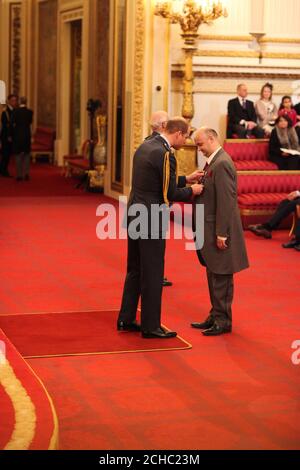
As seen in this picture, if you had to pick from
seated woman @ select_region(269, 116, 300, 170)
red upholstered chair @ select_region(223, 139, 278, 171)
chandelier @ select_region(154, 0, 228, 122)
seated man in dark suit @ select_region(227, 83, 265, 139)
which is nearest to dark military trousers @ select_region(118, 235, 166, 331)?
red upholstered chair @ select_region(223, 139, 278, 171)

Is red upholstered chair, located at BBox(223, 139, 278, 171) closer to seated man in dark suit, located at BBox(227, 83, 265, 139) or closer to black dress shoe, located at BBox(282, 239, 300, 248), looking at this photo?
seated man in dark suit, located at BBox(227, 83, 265, 139)

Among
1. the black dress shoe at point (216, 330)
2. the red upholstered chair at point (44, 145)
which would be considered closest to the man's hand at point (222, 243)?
the black dress shoe at point (216, 330)

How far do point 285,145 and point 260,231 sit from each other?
8.63ft

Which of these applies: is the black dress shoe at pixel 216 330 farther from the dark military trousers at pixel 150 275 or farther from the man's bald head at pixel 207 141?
the man's bald head at pixel 207 141

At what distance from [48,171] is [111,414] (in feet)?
53.3

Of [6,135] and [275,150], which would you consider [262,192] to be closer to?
[275,150]

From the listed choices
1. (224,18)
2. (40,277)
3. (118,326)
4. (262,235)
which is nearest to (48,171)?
(224,18)

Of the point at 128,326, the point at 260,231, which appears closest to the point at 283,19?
the point at 260,231

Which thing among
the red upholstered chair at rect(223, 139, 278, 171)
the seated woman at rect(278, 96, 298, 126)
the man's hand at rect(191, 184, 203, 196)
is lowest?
Answer: the red upholstered chair at rect(223, 139, 278, 171)

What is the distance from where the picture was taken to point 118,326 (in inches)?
292

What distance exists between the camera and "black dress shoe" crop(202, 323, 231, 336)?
7.35 metres

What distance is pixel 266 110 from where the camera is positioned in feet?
51.7

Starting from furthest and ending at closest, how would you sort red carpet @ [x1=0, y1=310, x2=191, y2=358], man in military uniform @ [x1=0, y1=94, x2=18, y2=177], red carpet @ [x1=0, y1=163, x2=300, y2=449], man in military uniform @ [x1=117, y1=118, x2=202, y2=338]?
man in military uniform @ [x1=0, y1=94, x2=18, y2=177] → man in military uniform @ [x1=117, y1=118, x2=202, y2=338] → red carpet @ [x1=0, y1=310, x2=191, y2=358] → red carpet @ [x1=0, y1=163, x2=300, y2=449]

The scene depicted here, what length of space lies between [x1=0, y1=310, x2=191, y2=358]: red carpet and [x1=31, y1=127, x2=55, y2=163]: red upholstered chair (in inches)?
611
